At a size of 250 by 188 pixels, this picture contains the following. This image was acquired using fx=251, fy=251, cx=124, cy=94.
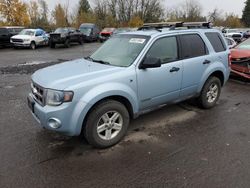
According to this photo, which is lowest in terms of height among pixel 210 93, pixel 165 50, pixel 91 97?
pixel 210 93

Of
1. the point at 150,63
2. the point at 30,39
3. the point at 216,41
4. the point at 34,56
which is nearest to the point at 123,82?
the point at 150,63

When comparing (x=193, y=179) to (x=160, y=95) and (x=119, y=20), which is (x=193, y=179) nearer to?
(x=160, y=95)

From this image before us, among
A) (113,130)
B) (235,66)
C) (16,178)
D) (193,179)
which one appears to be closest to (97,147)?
(113,130)

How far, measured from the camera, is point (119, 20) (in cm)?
6216

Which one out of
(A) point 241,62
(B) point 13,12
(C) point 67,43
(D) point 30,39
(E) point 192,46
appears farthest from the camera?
(B) point 13,12

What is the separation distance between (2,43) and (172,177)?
72.4 ft

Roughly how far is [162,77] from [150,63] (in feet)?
1.58

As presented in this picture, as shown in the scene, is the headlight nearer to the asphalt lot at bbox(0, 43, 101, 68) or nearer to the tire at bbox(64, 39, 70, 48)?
the asphalt lot at bbox(0, 43, 101, 68)

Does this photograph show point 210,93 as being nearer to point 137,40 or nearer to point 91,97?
point 137,40

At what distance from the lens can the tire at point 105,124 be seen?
378cm

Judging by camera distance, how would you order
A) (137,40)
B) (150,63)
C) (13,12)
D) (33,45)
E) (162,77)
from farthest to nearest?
(13,12) → (33,45) → (137,40) → (162,77) → (150,63)

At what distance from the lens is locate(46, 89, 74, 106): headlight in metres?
3.51

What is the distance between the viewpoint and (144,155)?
150 inches

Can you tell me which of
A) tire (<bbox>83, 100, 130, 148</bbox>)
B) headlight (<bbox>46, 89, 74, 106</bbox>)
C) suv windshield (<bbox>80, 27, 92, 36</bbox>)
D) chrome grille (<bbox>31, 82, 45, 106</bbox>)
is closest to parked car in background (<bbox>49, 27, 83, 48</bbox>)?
suv windshield (<bbox>80, 27, 92, 36</bbox>)
